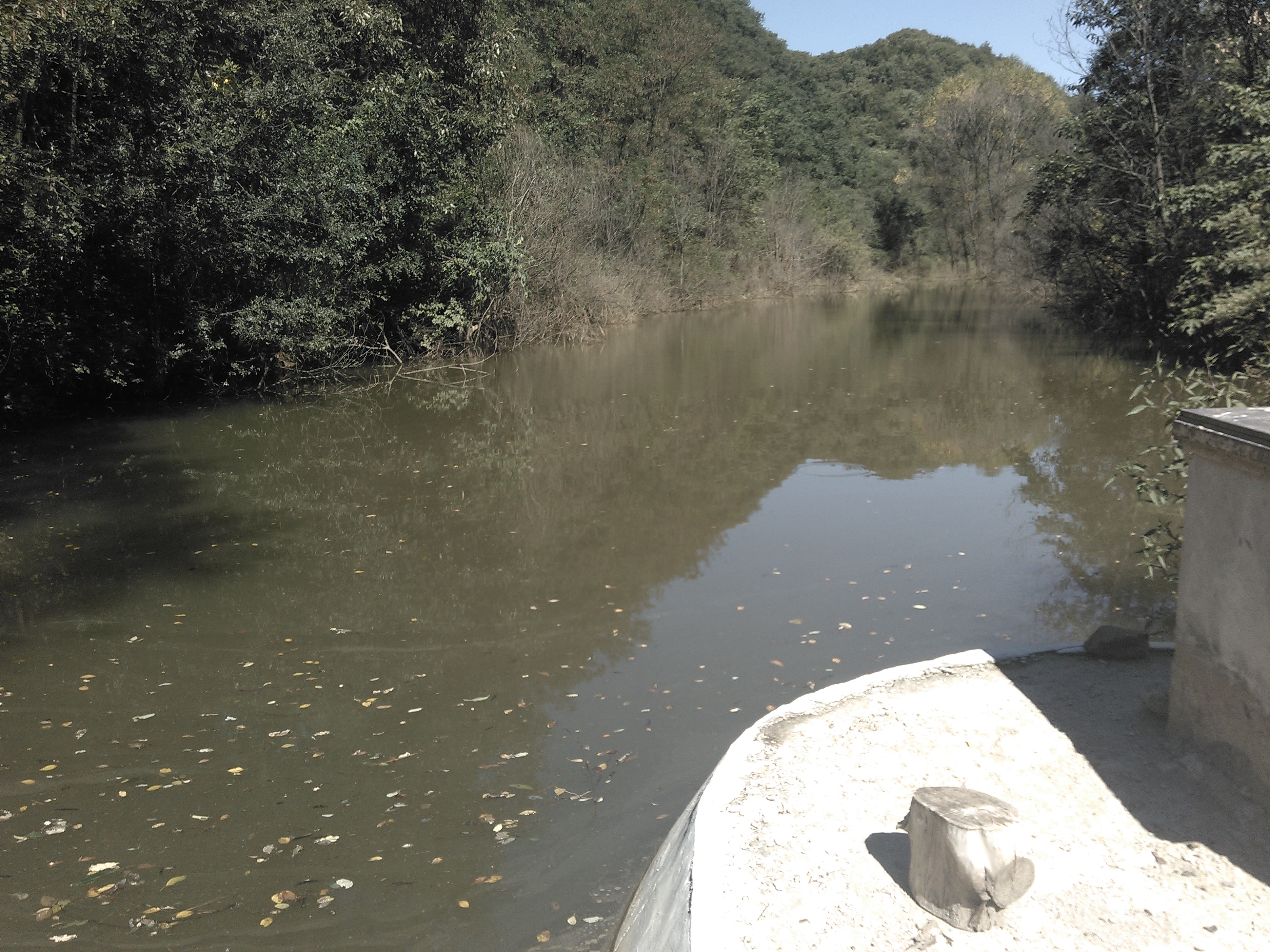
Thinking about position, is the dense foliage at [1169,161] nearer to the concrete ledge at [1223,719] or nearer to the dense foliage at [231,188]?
the concrete ledge at [1223,719]

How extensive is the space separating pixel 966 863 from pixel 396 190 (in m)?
18.6

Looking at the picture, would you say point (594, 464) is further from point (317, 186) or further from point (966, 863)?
point (966, 863)

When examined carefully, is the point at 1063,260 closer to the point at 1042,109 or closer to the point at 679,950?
the point at 679,950

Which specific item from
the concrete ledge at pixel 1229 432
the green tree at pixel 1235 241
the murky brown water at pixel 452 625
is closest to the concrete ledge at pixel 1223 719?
the concrete ledge at pixel 1229 432

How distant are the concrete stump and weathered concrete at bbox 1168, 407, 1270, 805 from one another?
4.29 ft

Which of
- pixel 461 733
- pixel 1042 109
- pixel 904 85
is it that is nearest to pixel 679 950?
pixel 461 733

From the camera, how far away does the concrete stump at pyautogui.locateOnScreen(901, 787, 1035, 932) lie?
11.0 feet

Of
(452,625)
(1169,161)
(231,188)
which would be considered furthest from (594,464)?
(1169,161)

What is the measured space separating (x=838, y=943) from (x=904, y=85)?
8099cm

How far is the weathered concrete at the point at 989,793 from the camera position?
11.0 ft

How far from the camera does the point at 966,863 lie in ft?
10.9

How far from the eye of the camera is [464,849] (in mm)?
4727

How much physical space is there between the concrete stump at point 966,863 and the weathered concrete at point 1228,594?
4.29 feet

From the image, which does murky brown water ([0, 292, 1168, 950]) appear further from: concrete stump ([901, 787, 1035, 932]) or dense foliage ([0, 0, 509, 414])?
dense foliage ([0, 0, 509, 414])
